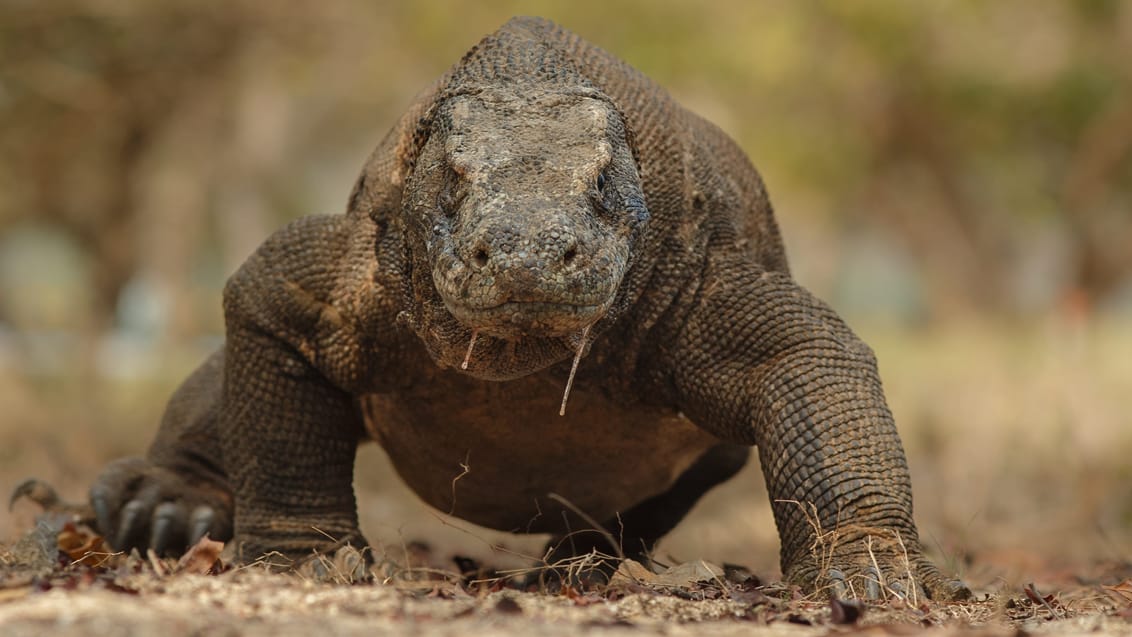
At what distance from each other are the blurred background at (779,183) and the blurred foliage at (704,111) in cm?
4

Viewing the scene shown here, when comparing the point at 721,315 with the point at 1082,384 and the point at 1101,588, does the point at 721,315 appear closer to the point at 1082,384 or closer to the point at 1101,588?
the point at 1101,588

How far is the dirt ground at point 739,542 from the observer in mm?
2711

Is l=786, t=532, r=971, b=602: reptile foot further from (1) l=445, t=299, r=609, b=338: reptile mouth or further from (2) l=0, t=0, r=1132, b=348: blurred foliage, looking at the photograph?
(2) l=0, t=0, r=1132, b=348: blurred foliage

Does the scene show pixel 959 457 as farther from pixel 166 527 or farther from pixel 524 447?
pixel 166 527

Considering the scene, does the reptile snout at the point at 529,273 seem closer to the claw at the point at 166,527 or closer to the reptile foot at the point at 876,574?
the reptile foot at the point at 876,574

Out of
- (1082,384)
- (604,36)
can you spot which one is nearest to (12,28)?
(604,36)

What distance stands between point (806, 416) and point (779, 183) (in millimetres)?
14856

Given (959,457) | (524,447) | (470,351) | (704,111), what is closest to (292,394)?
(524,447)

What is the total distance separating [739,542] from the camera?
285 inches

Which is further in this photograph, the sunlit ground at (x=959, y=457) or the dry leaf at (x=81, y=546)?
the sunlit ground at (x=959, y=457)

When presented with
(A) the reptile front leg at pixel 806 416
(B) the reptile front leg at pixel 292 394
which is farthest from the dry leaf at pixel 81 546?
(A) the reptile front leg at pixel 806 416

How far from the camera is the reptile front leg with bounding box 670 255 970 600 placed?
3521mm

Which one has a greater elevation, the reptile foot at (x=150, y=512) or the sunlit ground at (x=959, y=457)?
the sunlit ground at (x=959, y=457)

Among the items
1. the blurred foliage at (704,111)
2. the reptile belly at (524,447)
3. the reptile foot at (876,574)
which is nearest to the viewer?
the reptile foot at (876,574)
